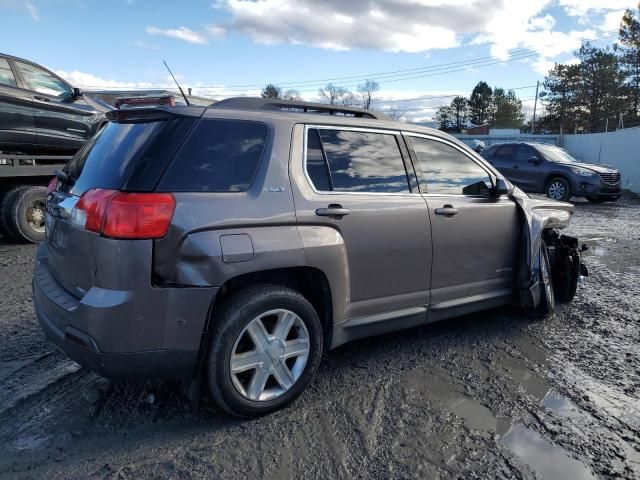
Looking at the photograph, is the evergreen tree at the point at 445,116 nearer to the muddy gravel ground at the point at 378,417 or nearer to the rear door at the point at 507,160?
the rear door at the point at 507,160

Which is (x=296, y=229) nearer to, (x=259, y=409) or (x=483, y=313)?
(x=259, y=409)

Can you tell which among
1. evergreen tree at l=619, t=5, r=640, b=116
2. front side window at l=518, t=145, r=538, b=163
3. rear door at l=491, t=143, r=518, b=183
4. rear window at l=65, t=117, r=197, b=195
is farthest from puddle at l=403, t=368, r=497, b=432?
evergreen tree at l=619, t=5, r=640, b=116

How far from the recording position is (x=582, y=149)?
24.7 meters

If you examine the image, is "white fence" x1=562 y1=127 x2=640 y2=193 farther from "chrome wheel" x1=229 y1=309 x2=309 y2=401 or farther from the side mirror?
"chrome wheel" x1=229 y1=309 x2=309 y2=401

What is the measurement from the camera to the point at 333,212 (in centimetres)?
308

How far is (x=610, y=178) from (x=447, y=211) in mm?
12883

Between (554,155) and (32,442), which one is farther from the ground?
(32,442)

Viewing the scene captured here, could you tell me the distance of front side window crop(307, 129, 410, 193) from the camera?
126 inches

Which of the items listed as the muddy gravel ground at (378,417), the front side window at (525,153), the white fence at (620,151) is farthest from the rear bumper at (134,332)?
the white fence at (620,151)

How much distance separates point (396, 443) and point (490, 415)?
2.26 feet

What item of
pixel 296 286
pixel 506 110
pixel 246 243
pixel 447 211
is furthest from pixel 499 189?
pixel 506 110

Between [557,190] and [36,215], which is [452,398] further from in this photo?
[557,190]

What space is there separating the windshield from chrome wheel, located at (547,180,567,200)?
0.68 m

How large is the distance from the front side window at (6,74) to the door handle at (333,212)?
6190 millimetres
